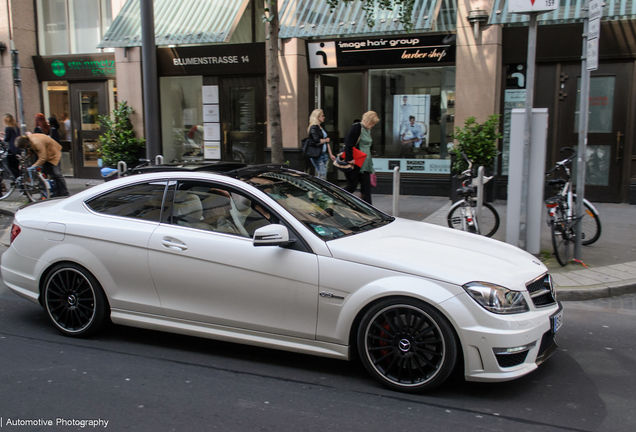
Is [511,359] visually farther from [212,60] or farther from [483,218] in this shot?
[212,60]

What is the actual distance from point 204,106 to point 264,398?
40.5ft

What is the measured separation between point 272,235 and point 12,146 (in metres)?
11.2

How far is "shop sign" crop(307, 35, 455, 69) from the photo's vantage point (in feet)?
41.8

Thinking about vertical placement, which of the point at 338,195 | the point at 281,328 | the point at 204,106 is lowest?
the point at 281,328

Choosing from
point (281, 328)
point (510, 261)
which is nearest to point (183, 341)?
point (281, 328)

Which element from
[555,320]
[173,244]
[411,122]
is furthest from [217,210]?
[411,122]

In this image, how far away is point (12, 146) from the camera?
13039 millimetres

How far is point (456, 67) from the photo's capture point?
12234 millimetres

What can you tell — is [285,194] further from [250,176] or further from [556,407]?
[556,407]

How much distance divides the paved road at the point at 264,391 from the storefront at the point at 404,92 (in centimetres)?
838

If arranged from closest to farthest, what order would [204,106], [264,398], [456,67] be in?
[264,398]
[456,67]
[204,106]

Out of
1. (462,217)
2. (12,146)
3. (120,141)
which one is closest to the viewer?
(462,217)

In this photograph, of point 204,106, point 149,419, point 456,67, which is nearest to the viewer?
point 149,419

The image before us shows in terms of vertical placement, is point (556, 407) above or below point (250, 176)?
below
